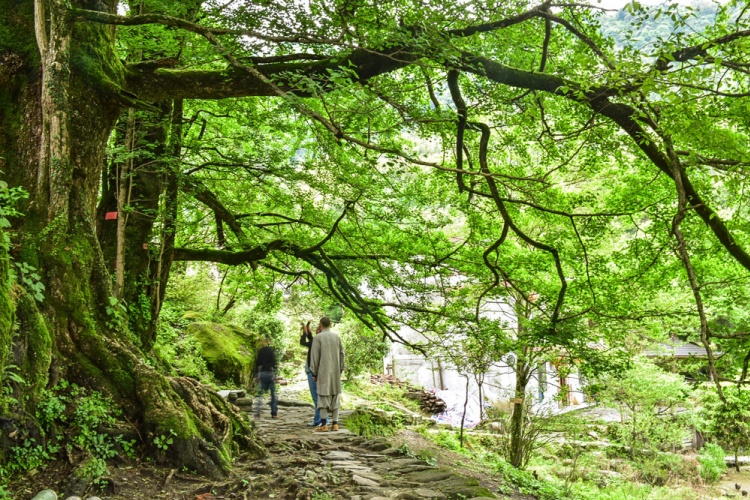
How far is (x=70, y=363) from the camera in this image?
4754mm

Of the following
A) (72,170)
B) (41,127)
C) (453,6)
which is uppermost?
(453,6)

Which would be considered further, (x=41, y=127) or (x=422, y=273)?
(x=422, y=273)

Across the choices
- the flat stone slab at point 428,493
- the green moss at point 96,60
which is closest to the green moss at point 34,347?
the green moss at point 96,60

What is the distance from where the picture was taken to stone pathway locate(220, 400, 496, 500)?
500cm

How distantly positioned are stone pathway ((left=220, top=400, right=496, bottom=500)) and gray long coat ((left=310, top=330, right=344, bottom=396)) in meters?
0.75

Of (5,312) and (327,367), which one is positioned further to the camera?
(327,367)

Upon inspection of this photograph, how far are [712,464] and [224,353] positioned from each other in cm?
1532

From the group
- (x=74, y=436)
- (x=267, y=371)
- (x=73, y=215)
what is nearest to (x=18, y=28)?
(x=73, y=215)

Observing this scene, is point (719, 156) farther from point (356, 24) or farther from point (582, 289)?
point (356, 24)

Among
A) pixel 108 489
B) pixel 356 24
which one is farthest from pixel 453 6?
pixel 108 489

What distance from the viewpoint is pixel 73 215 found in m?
5.23

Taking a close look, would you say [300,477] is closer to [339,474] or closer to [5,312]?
[339,474]

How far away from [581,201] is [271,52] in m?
5.17

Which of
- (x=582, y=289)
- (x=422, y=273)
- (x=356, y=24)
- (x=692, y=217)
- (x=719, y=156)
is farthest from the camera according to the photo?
(x=422, y=273)
